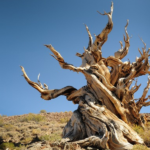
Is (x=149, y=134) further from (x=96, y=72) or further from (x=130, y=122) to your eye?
(x=96, y=72)

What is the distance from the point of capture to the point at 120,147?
13.6ft

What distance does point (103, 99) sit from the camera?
18.4 feet

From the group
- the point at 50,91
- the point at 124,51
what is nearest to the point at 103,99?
the point at 50,91

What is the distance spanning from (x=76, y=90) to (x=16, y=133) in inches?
168

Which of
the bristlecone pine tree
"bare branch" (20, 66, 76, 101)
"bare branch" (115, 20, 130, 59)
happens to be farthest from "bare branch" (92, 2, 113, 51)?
"bare branch" (20, 66, 76, 101)

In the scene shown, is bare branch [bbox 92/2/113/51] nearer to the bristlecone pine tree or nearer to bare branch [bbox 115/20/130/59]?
the bristlecone pine tree

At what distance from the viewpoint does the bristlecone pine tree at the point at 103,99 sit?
445 cm

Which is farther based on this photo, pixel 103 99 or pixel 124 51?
pixel 124 51

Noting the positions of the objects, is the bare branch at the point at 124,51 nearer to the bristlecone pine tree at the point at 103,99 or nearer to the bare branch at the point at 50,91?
the bristlecone pine tree at the point at 103,99

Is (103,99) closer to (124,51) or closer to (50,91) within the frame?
(50,91)

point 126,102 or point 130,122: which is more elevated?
point 126,102

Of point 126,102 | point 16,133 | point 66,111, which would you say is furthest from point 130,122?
point 66,111

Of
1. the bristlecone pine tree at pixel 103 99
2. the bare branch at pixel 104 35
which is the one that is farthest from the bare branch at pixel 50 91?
the bare branch at pixel 104 35

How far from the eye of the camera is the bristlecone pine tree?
4.45 metres
